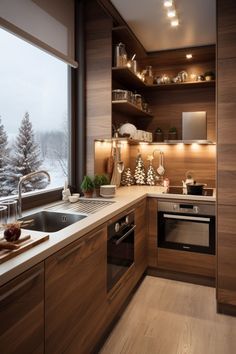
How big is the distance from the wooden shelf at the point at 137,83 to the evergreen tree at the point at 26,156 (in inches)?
A: 42.2

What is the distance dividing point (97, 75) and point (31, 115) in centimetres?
88

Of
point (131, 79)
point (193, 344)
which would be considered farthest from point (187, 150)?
point (193, 344)

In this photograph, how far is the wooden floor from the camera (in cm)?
190

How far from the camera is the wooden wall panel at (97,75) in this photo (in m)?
2.67

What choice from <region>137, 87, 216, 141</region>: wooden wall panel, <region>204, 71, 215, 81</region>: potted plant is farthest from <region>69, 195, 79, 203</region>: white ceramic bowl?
<region>204, 71, 215, 81</region>: potted plant

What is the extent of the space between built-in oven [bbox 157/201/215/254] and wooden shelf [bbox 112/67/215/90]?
137cm

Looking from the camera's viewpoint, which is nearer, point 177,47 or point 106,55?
point 106,55

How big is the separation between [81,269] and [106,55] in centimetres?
202

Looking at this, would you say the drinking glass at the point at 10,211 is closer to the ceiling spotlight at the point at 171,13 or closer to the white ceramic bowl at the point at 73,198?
the white ceramic bowl at the point at 73,198

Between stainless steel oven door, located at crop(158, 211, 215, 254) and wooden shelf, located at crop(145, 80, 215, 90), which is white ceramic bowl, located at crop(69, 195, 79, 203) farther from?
wooden shelf, located at crop(145, 80, 215, 90)

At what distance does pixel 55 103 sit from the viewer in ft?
8.21

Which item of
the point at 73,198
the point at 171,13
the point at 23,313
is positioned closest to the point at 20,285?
the point at 23,313

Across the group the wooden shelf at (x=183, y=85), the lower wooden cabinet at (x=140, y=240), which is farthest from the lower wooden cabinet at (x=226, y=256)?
the wooden shelf at (x=183, y=85)

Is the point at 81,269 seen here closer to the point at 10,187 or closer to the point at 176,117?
the point at 10,187
